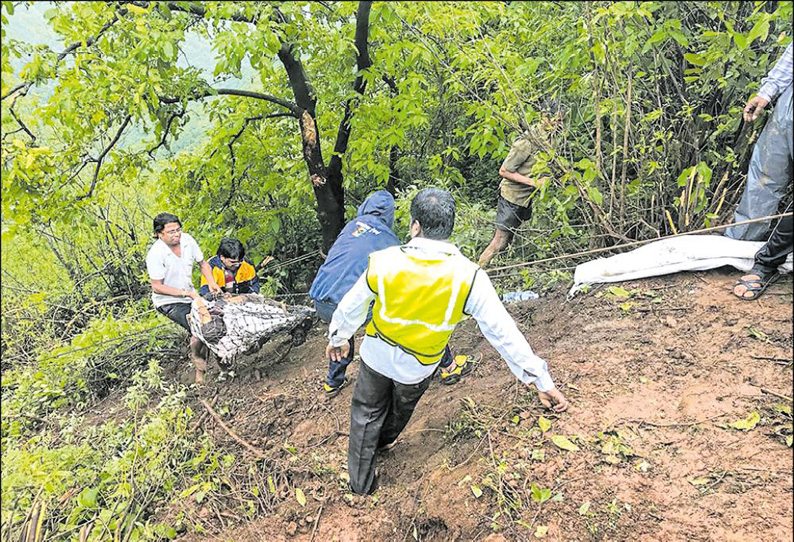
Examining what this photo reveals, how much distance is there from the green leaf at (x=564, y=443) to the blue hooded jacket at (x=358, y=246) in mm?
1676

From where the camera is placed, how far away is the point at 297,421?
404 cm

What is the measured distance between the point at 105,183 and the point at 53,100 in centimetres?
146

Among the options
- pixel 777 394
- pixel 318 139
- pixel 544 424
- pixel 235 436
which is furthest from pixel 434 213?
pixel 318 139

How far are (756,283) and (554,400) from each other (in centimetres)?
150

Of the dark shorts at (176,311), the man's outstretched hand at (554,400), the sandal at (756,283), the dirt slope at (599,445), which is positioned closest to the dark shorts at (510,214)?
the dirt slope at (599,445)

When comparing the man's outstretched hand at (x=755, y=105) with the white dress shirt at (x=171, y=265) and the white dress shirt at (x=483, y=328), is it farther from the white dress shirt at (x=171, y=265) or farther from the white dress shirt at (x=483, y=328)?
the white dress shirt at (x=171, y=265)

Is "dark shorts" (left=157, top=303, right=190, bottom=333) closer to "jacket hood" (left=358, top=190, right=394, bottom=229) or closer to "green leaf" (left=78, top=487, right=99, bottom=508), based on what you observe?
"green leaf" (left=78, top=487, right=99, bottom=508)

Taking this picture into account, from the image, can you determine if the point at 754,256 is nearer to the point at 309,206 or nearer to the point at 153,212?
the point at 309,206

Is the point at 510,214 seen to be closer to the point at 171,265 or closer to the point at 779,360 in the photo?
the point at 779,360

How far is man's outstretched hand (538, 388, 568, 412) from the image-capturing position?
261cm

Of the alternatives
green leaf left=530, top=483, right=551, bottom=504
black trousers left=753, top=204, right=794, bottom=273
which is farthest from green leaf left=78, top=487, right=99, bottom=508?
black trousers left=753, top=204, right=794, bottom=273

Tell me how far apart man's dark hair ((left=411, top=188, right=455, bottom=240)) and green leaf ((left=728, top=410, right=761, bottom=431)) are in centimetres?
162

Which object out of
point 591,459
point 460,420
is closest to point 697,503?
point 591,459

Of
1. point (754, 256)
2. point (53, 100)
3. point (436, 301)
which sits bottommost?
point (754, 256)
